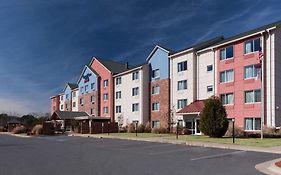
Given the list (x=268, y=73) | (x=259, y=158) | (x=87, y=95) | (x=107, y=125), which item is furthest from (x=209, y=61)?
(x=87, y=95)

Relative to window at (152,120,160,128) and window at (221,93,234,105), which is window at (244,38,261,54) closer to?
window at (221,93,234,105)

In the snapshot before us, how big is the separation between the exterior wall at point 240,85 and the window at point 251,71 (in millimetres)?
348

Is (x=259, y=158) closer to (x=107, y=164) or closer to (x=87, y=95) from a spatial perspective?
(x=107, y=164)

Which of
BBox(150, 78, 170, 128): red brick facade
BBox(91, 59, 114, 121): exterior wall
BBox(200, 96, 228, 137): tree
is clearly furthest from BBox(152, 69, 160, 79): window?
BBox(200, 96, 228, 137): tree

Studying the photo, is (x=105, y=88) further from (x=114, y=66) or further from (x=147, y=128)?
(x=147, y=128)

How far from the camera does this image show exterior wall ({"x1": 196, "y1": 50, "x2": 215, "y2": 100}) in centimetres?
4017

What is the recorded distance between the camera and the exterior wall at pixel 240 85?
3453cm

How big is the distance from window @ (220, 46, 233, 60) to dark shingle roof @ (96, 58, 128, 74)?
27.3m

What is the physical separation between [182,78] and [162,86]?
15.8ft

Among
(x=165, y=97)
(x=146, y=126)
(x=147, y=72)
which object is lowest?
(x=146, y=126)

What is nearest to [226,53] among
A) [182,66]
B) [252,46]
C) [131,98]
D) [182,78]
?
[252,46]

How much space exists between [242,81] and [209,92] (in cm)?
531

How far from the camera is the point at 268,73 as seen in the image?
33406 millimetres

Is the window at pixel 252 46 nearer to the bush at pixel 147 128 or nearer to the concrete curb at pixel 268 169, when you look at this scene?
the bush at pixel 147 128
